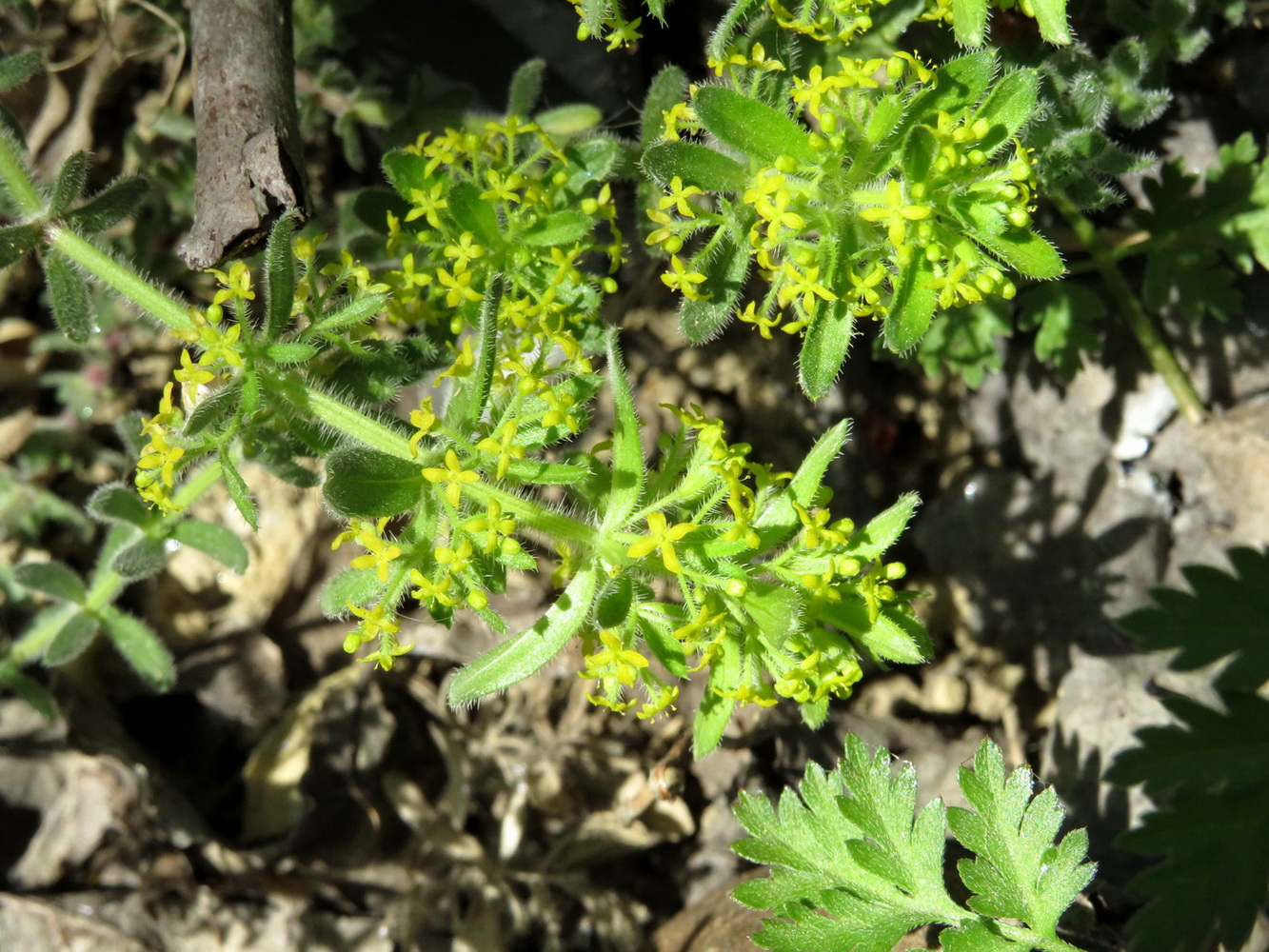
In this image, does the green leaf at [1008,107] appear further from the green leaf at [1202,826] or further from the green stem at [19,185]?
the green stem at [19,185]

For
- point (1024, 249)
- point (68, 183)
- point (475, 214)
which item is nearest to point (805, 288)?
point (1024, 249)

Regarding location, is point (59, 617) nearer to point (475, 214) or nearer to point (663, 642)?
point (475, 214)

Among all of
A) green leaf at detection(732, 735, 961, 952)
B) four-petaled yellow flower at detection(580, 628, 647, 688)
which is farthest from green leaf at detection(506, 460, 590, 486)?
green leaf at detection(732, 735, 961, 952)

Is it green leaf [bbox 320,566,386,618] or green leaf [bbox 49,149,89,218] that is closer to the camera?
green leaf [bbox 320,566,386,618]

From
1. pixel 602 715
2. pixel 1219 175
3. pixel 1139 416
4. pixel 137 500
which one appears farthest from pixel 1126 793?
pixel 137 500

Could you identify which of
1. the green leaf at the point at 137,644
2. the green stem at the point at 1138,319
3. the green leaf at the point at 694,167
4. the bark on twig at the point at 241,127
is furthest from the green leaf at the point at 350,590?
the green stem at the point at 1138,319

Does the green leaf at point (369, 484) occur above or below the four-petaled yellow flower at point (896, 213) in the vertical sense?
below

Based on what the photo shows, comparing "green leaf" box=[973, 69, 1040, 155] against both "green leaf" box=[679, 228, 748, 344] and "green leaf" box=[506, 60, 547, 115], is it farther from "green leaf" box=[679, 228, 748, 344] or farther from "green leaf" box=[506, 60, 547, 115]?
"green leaf" box=[506, 60, 547, 115]
